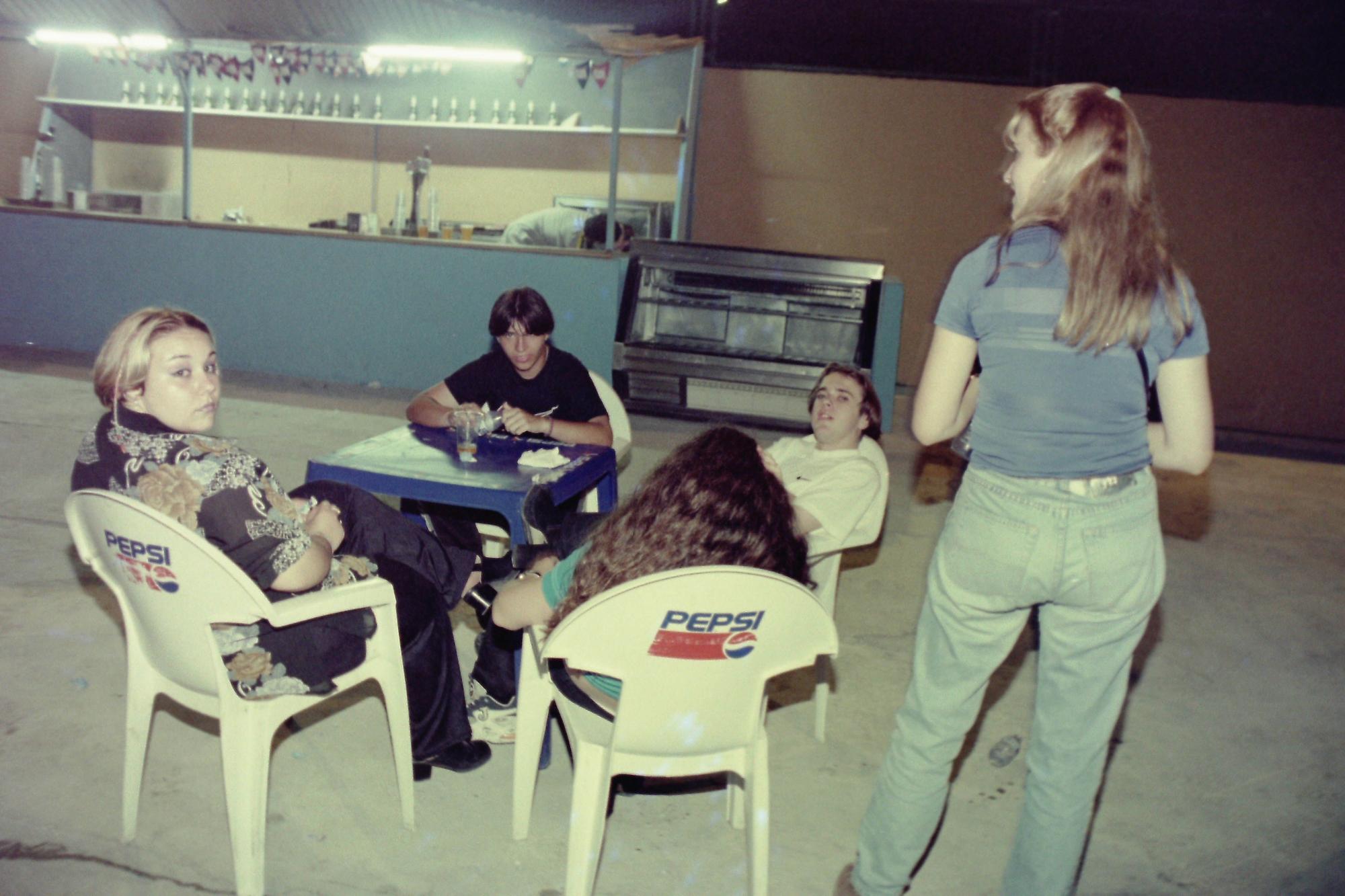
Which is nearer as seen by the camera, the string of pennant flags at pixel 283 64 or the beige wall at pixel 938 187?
the string of pennant flags at pixel 283 64

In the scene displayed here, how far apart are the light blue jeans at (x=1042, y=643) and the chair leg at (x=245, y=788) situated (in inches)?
47.9

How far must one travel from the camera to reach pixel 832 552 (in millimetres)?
2740

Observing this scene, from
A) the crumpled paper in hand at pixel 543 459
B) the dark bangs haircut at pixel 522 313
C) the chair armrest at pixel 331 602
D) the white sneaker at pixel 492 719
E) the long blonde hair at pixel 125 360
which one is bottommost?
the white sneaker at pixel 492 719

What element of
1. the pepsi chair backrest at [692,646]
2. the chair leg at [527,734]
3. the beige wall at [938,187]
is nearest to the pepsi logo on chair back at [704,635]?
the pepsi chair backrest at [692,646]

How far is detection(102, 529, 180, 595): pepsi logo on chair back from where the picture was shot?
1941 mm

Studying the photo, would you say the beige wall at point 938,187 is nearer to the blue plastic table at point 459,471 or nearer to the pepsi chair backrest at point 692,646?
the blue plastic table at point 459,471

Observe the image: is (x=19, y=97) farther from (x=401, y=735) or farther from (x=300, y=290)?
(x=401, y=735)

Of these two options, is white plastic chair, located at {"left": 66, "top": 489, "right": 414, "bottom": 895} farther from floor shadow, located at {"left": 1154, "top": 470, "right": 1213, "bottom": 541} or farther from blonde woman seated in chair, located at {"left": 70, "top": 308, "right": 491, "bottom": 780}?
floor shadow, located at {"left": 1154, "top": 470, "right": 1213, "bottom": 541}

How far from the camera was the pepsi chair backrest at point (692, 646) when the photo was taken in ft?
5.97

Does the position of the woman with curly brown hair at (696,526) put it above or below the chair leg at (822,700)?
above

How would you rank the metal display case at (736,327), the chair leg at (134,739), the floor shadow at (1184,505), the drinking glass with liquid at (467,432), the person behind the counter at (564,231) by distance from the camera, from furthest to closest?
the person behind the counter at (564,231) < the metal display case at (736,327) < the floor shadow at (1184,505) < the drinking glass with liquid at (467,432) < the chair leg at (134,739)

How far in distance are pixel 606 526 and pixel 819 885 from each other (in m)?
0.97

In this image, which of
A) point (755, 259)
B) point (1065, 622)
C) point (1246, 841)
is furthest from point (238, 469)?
point (755, 259)

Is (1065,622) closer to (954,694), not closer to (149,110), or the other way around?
(954,694)
